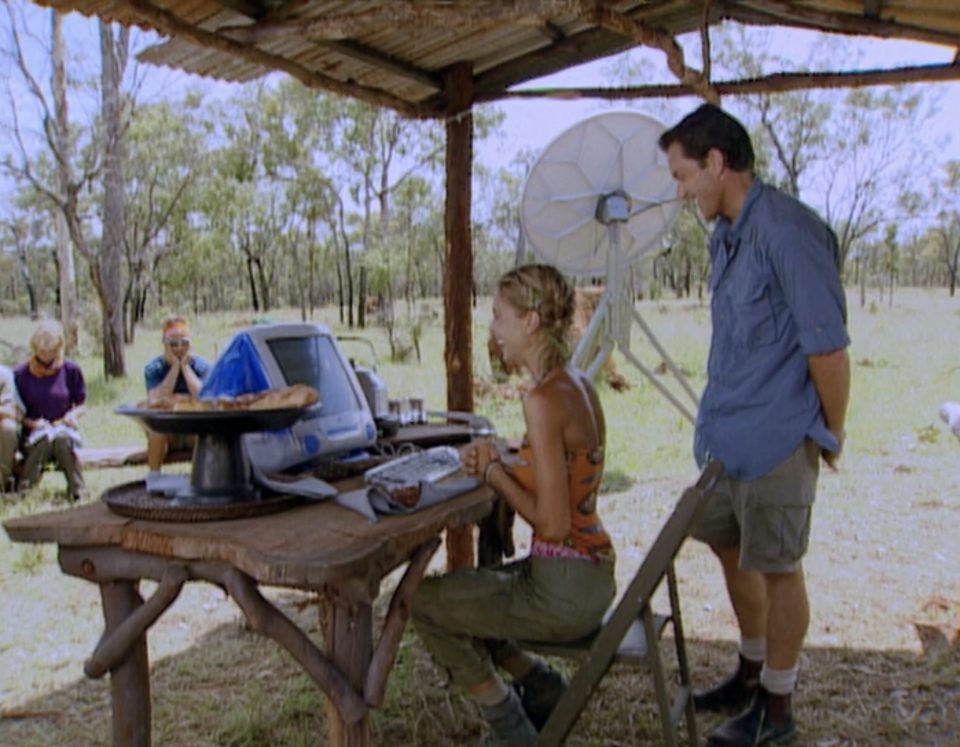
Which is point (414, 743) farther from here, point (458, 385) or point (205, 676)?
point (458, 385)

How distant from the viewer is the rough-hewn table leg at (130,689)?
2051mm

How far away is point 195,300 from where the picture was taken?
82.6 ft

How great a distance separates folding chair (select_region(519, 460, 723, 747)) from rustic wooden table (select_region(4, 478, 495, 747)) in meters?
0.43

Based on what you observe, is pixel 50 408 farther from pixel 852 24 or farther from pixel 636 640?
pixel 852 24

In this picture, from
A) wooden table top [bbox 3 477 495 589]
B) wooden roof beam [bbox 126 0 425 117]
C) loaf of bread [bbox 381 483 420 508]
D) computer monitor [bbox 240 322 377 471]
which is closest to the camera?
wooden table top [bbox 3 477 495 589]

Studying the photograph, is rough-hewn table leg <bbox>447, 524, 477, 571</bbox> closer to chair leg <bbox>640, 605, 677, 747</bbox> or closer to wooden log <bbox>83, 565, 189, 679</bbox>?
chair leg <bbox>640, 605, 677, 747</bbox>

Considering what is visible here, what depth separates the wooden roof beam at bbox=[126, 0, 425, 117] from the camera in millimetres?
2982

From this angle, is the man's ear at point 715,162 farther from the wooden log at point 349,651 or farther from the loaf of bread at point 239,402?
the wooden log at point 349,651

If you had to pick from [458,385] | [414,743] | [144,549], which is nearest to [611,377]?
[458,385]

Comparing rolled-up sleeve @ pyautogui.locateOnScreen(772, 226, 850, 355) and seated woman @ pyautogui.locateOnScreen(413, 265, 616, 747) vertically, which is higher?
rolled-up sleeve @ pyautogui.locateOnScreen(772, 226, 850, 355)

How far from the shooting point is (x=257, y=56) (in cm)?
343

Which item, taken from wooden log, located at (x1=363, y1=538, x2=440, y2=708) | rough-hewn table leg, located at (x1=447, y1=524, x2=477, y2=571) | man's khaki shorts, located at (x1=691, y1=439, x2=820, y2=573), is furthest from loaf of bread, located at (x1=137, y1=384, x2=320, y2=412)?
rough-hewn table leg, located at (x1=447, y1=524, x2=477, y2=571)

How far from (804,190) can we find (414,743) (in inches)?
841

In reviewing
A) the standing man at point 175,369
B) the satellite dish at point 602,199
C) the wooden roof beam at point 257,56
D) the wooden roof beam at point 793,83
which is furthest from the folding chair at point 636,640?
the standing man at point 175,369
